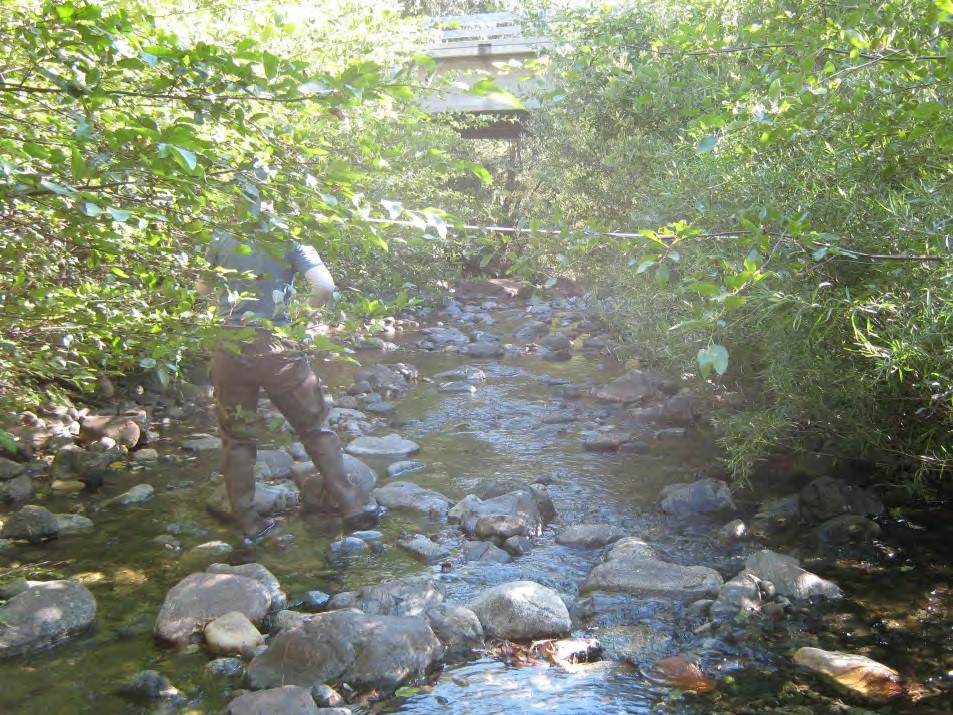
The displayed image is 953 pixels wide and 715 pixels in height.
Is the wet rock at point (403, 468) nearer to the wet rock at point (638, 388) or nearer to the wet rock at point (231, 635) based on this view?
the wet rock at point (231, 635)

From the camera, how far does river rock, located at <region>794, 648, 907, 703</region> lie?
4.31 metres

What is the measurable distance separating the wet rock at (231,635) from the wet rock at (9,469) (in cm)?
346

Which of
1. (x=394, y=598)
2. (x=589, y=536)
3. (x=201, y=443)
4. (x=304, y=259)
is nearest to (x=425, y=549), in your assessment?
(x=394, y=598)

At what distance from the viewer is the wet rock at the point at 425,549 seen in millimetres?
6109

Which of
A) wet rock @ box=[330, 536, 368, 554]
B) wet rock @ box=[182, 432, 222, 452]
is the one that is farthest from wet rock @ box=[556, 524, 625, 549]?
wet rock @ box=[182, 432, 222, 452]

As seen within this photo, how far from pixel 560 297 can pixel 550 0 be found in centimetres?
718

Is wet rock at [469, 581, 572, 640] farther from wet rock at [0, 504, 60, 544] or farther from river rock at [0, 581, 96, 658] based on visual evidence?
wet rock at [0, 504, 60, 544]

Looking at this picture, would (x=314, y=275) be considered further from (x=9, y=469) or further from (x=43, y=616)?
(x=9, y=469)

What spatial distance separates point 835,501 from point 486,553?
2.68 m

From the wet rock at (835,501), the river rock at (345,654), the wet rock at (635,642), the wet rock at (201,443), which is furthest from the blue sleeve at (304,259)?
the wet rock at (835,501)

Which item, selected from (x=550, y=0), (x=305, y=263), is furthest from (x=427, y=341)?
(x=305, y=263)

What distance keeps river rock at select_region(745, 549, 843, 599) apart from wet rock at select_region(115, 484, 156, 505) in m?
4.56

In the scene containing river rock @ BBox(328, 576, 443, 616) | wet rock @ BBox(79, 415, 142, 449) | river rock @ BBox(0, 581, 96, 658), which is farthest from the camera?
wet rock @ BBox(79, 415, 142, 449)

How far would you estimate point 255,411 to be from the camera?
21.0 ft
